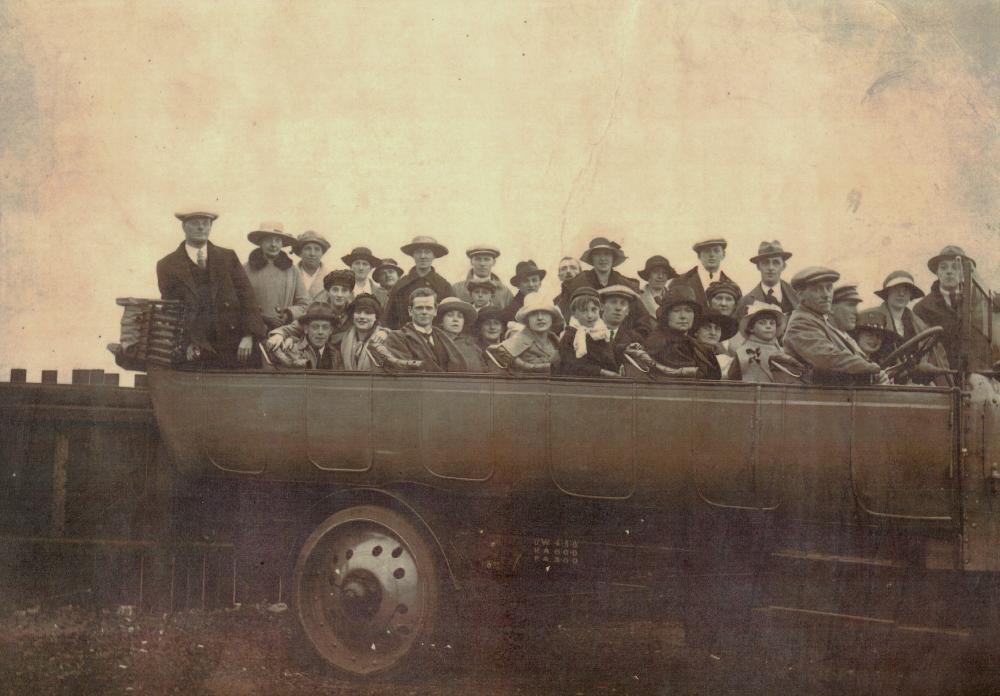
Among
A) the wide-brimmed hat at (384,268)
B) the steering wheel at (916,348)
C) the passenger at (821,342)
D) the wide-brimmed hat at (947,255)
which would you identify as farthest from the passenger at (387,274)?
the wide-brimmed hat at (947,255)

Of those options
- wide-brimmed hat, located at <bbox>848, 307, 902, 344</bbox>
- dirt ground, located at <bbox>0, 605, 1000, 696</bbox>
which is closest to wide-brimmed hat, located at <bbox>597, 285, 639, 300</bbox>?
wide-brimmed hat, located at <bbox>848, 307, 902, 344</bbox>

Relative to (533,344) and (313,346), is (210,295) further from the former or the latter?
(533,344)

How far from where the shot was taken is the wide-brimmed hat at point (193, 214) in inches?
194

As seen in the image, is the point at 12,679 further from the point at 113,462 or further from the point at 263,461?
the point at 263,461

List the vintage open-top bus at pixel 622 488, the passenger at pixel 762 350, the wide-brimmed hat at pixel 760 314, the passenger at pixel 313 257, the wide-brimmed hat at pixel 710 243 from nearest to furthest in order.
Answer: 1. the vintage open-top bus at pixel 622 488
2. the passenger at pixel 762 350
3. the wide-brimmed hat at pixel 760 314
4. the wide-brimmed hat at pixel 710 243
5. the passenger at pixel 313 257

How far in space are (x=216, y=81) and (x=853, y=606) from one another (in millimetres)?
4669

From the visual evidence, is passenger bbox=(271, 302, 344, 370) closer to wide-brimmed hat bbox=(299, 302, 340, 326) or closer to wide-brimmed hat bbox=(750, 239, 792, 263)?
wide-brimmed hat bbox=(299, 302, 340, 326)

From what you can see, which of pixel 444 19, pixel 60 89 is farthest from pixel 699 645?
pixel 60 89

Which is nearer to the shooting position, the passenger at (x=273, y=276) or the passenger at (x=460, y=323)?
the passenger at (x=460, y=323)

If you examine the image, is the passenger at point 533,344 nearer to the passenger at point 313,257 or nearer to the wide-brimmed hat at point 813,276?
the passenger at point 313,257

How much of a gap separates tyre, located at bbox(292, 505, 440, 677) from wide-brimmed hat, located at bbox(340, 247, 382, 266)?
142 centimetres

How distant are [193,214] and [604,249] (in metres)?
2.47

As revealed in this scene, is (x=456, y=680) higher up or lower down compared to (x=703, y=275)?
lower down

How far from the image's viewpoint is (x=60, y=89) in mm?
5113
